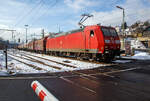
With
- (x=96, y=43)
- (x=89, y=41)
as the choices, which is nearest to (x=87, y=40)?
(x=89, y=41)

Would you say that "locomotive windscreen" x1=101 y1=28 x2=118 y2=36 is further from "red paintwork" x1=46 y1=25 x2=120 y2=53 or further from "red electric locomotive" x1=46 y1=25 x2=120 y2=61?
"red paintwork" x1=46 y1=25 x2=120 y2=53

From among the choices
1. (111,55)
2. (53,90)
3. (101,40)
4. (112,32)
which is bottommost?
(53,90)

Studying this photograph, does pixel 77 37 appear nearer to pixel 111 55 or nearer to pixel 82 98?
pixel 111 55

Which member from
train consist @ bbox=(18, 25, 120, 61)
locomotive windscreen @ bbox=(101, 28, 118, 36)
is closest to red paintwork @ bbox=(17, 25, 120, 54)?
train consist @ bbox=(18, 25, 120, 61)

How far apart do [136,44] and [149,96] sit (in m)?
41.2

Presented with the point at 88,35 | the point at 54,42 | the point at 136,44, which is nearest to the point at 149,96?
the point at 88,35

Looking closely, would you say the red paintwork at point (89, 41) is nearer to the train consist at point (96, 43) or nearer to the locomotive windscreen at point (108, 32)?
the train consist at point (96, 43)

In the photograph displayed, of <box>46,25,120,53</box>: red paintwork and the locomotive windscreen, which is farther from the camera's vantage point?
the locomotive windscreen

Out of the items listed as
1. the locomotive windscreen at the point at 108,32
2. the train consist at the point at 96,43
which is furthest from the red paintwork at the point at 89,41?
the locomotive windscreen at the point at 108,32

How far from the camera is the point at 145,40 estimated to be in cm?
4259

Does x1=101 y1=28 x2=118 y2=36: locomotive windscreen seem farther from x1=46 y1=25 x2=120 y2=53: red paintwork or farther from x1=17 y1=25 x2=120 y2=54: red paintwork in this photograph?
x1=46 y1=25 x2=120 y2=53: red paintwork

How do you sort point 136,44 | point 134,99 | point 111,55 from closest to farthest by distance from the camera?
point 134,99, point 111,55, point 136,44

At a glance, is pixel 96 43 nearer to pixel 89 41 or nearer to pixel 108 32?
pixel 89 41

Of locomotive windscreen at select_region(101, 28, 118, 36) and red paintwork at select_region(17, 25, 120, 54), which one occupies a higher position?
locomotive windscreen at select_region(101, 28, 118, 36)
